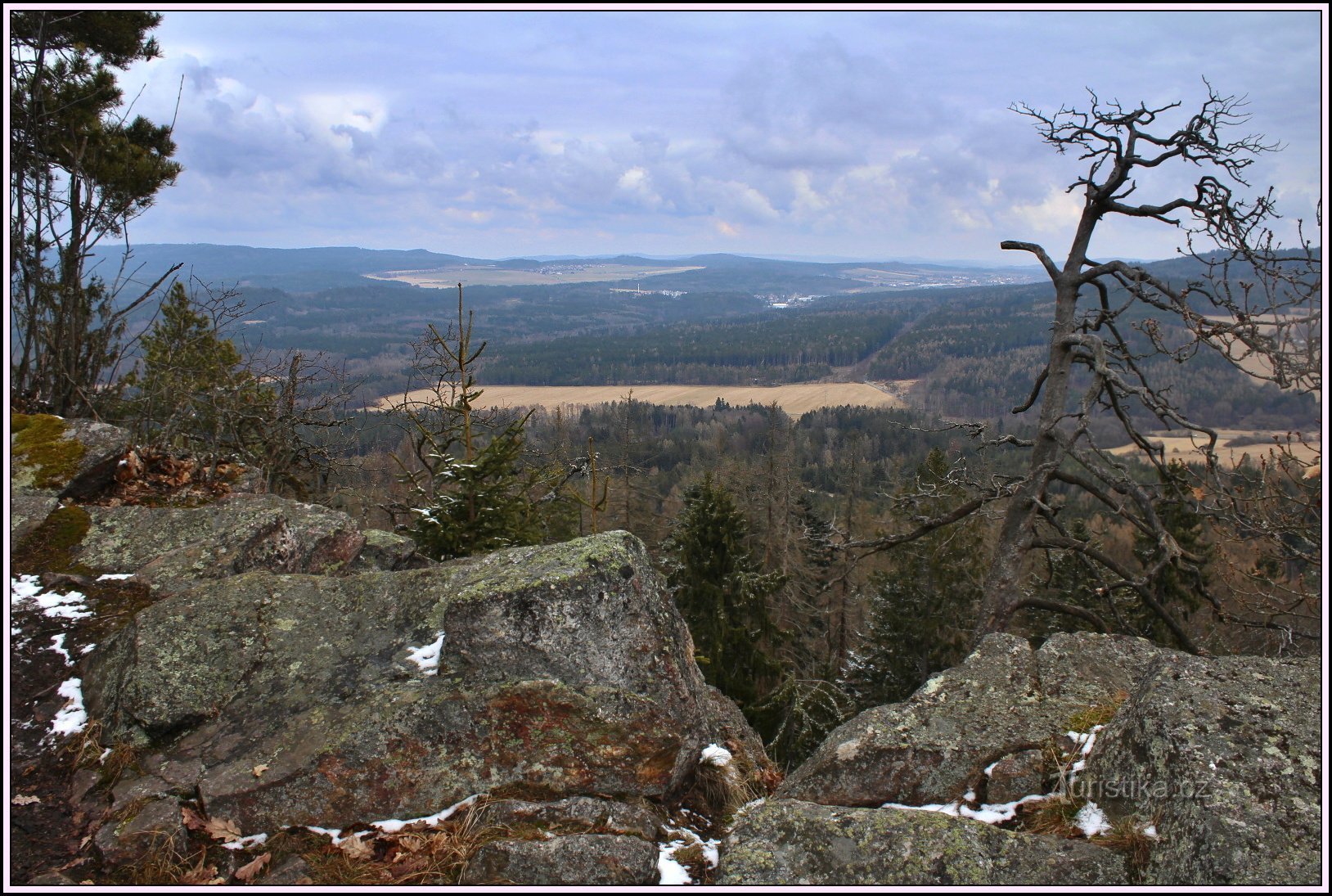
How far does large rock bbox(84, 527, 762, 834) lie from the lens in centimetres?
493

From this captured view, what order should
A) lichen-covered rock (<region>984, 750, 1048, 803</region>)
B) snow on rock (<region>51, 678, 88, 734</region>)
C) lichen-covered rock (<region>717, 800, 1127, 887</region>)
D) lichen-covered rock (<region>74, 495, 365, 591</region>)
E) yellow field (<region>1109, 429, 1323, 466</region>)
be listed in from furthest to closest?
lichen-covered rock (<region>74, 495, 365, 591</region>) → yellow field (<region>1109, 429, 1323, 466</region>) → snow on rock (<region>51, 678, 88, 734</region>) → lichen-covered rock (<region>984, 750, 1048, 803</region>) → lichen-covered rock (<region>717, 800, 1127, 887</region>)

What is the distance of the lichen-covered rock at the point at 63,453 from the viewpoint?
852cm

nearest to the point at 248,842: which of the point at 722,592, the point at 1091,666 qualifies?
the point at 1091,666

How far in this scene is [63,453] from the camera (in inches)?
348

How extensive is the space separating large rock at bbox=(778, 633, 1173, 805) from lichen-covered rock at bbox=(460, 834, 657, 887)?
135 centimetres

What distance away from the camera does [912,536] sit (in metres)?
7.81

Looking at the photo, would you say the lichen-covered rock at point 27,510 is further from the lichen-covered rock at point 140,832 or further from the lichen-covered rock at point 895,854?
the lichen-covered rock at point 895,854

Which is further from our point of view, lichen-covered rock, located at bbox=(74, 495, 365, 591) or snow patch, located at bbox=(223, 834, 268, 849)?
lichen-covered rock, located at bbox=(74, 495, 365, 591)

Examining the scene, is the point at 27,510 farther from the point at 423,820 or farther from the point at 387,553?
the point at 423,820

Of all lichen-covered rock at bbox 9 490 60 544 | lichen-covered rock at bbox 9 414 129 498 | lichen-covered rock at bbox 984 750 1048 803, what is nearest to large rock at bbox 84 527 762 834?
lichen-covered rock at bbox 984 750 1048 803

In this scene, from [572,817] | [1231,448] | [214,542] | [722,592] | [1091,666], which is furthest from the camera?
[722,592]

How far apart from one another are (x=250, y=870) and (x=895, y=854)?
12.5 feet

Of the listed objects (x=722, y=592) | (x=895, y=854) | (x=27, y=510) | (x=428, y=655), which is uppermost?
(x=27, y=510)

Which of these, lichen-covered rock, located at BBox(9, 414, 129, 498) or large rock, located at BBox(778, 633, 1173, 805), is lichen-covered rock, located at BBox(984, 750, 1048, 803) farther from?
lichen-covered rock, located at BBox(9, 414, 129, 498)
